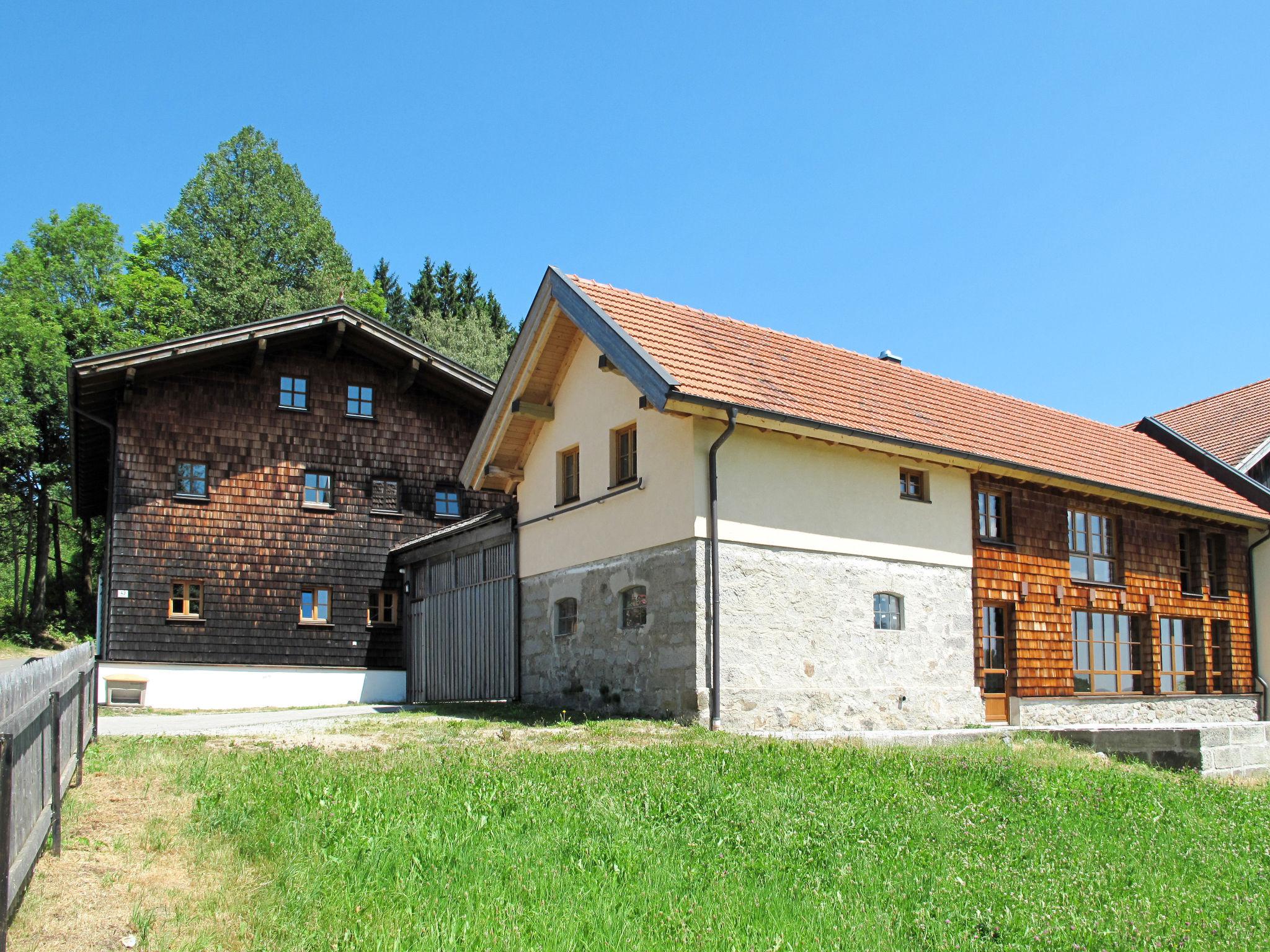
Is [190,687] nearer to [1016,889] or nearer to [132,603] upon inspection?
[132,603]

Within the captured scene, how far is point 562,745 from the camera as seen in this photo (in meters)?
12.0

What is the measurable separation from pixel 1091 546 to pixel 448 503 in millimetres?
14188

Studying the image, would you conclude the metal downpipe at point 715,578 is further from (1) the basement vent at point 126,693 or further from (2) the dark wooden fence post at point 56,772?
(1) the basement vent at point 126,693

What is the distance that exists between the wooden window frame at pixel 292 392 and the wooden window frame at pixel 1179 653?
18478mm

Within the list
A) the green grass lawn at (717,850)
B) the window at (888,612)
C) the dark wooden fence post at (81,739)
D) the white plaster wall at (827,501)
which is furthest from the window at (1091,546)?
the dark wooden fence post at (81,739)

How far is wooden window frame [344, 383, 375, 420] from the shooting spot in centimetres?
2545

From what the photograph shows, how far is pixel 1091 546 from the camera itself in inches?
795

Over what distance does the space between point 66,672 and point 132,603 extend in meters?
17.0

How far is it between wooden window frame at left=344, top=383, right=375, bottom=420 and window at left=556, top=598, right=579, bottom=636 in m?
9.42

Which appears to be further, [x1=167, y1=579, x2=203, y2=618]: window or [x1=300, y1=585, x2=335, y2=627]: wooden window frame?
[x1=300, y1=585, x2=335, y2=627]: wooden window frame

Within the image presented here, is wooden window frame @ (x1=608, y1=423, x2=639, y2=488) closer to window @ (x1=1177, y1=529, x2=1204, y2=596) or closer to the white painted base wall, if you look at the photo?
the white painted base wall

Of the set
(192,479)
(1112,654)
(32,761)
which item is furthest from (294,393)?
(32,761)

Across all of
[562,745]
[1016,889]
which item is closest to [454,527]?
[562,745]

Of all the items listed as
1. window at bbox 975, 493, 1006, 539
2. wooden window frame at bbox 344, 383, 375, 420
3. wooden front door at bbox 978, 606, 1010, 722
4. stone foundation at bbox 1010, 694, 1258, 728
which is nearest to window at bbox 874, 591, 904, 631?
wooden front door at bbox 978, 606, 1010, 722
